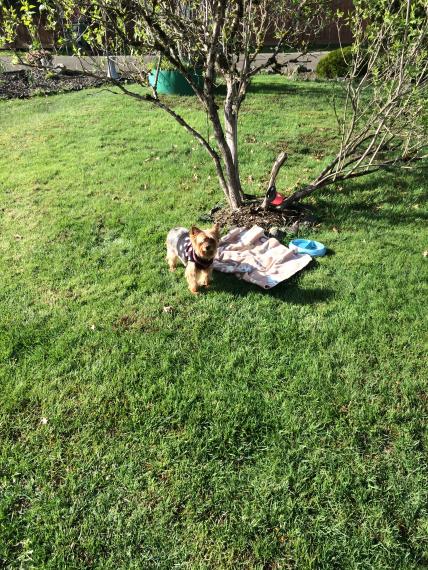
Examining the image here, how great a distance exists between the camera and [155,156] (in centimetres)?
848

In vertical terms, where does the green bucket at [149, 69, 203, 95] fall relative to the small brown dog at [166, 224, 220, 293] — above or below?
above

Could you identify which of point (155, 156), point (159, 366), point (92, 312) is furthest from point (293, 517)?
point (155, 156)

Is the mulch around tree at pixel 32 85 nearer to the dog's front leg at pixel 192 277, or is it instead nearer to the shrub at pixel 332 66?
the shrub at pixel 332 66

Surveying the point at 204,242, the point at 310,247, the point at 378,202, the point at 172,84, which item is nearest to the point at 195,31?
the point at 204,242

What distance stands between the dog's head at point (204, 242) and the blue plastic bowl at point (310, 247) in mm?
1459

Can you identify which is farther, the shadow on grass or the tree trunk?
the shadow on grass

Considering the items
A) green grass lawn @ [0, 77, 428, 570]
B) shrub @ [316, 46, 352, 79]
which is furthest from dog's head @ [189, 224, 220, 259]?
shrub @ [316, 46, 352, 79]

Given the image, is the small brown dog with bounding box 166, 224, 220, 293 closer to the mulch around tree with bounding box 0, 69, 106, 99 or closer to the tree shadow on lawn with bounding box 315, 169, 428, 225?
the tree shadow on lawn with bounding box 315, 169, 428, 225

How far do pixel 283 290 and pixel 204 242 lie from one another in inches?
46.3

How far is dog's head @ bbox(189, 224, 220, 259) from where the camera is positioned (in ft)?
→ 13.8

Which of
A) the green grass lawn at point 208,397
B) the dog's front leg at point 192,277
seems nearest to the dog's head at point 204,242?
the dog's front leg at point 192,277

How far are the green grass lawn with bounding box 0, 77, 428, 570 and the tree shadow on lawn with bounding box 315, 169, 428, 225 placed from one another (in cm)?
4

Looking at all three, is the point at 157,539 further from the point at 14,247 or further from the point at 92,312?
the point at 14,247

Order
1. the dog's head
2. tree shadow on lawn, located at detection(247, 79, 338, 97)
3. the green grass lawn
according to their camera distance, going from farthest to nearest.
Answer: tree shadow on lawn, located at detection(247, 79, 338, 97), the dog's head, the green grass lawn
